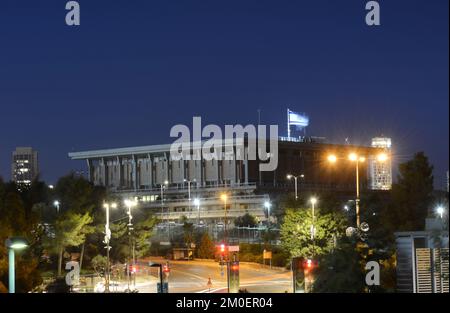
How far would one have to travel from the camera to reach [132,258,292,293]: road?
50.1 meters

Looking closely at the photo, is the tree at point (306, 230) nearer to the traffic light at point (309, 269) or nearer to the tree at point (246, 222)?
the traffic light at point (309, 269)

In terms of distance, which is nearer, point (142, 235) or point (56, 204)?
point (56, 204)

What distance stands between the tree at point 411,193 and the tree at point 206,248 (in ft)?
101

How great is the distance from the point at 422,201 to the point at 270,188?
86196 millimetres

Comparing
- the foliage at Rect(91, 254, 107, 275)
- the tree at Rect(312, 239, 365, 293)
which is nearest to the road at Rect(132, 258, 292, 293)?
the foliage at Rect(91, 254, 107, 275)

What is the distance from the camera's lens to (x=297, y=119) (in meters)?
134

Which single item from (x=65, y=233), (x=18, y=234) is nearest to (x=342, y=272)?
(x=18, y=234)

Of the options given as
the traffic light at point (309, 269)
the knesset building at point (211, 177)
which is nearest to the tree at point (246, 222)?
the knesset building at point (211, 177)

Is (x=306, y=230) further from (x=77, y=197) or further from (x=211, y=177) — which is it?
(x=211, y=177)

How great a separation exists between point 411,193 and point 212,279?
16.4 metres

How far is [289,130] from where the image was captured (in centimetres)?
13925

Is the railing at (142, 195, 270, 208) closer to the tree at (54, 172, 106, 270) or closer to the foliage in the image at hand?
the tree at (54, 172, 106, 270)
